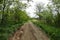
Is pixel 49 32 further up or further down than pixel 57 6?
further down

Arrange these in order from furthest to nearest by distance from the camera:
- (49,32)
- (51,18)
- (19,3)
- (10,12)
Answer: (51,18) < (19,3) < (10,12) < (49,32)

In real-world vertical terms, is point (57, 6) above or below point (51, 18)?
above

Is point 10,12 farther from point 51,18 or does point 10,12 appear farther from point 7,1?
point 51,18

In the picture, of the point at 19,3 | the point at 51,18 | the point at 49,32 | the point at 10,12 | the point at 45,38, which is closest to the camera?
the point at 45,38

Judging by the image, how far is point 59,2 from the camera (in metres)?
32.5

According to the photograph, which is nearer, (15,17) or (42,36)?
(42,36)

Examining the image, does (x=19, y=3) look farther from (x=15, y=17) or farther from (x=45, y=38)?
(x=45, y=38)

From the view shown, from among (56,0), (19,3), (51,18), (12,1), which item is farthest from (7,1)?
(51,18)

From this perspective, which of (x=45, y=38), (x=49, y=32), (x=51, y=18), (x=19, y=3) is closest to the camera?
(x=45, y=38)

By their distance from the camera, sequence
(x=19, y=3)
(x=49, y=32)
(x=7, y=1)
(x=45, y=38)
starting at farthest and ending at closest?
1. (x=19, y=3)
2. (x=7, y=1)
3. (x=49, y=32)
4. (x=45, y=38)

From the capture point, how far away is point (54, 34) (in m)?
23.0

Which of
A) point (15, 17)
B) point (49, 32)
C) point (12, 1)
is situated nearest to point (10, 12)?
point (12, 1)

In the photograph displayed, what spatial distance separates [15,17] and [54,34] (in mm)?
17806

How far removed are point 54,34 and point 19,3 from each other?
13517mm
